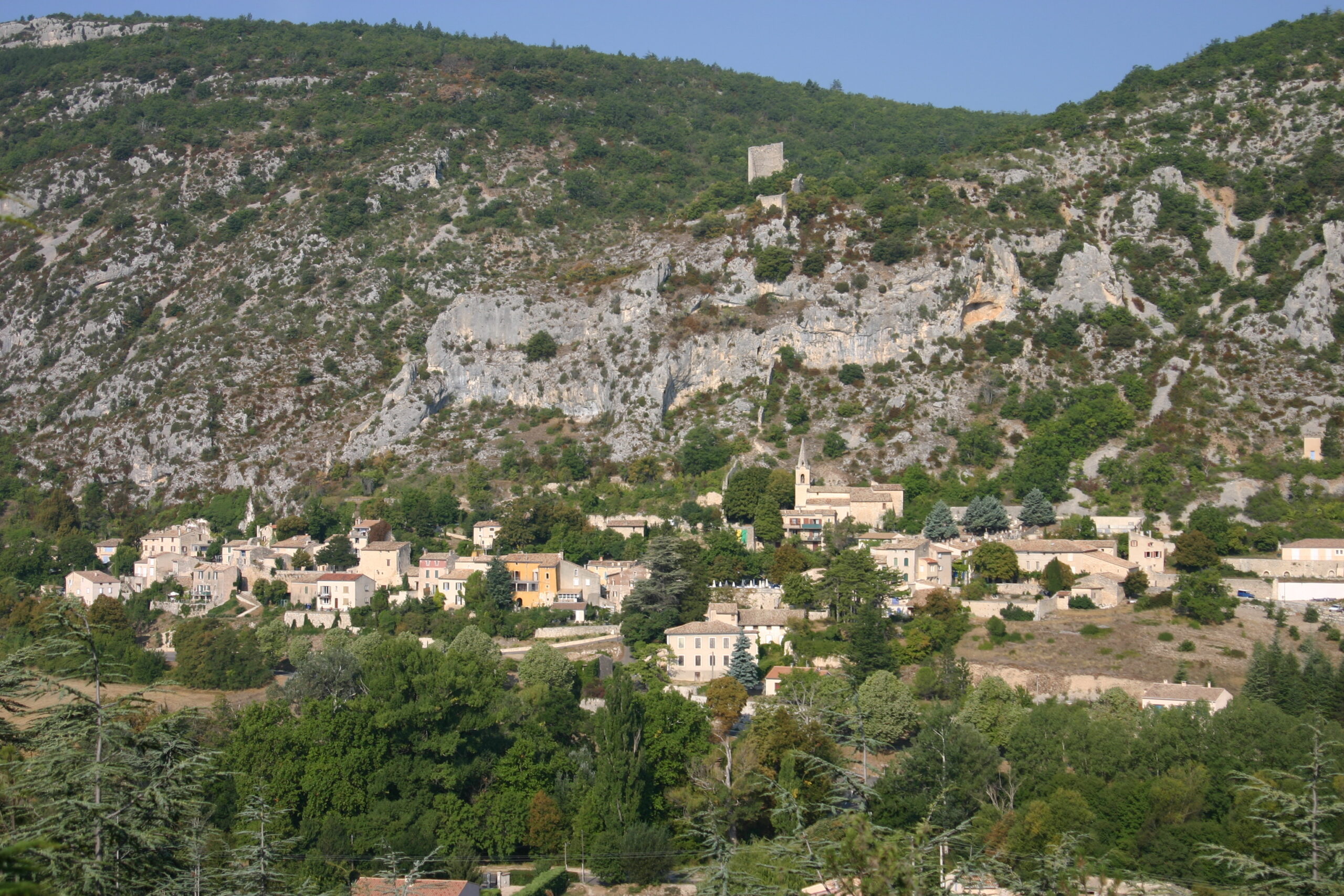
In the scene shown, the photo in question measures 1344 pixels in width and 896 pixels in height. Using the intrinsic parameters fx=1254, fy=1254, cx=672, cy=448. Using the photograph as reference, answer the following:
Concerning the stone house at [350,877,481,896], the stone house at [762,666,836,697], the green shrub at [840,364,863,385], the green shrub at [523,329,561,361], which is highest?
the green shrub at [523,329,561,361]

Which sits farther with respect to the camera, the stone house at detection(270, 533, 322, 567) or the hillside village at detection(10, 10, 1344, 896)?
the stone house at detection(270, 533, 322, 567)

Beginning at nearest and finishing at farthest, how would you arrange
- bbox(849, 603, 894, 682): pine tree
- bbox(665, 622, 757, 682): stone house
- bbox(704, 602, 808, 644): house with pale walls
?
bbox(849, 603, 894, 682): pine tree
bbox(665, 622, 757, 682): stone house
bbox(704, 602, 808, 644): house with pale walls

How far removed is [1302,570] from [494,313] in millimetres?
49249

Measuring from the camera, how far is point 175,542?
66188mm

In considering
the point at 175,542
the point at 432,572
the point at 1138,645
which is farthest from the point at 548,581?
the point at 1138,645

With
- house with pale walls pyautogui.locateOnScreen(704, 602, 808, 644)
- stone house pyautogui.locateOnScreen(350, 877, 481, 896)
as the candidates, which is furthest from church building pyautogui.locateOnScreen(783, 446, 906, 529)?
stone house pyautogui.locateOnScreen(350, 877, 481, 896)

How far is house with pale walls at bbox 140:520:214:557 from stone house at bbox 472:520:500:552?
15208 millimetres

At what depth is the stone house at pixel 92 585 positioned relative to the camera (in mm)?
61031

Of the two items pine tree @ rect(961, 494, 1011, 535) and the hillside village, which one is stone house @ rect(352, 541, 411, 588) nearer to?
the hillside village

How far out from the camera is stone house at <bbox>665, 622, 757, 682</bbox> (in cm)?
4806

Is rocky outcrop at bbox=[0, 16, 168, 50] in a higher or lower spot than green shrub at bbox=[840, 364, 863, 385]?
higher

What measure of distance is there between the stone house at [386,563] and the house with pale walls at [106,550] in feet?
53.6

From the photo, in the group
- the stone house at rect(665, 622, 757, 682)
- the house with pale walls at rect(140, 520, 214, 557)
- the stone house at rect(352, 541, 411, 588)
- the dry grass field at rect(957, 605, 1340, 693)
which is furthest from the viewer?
the house with pale walls at rect(140, 520, 214, 557)

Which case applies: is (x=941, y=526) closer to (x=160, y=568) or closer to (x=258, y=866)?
(x=160, y=568)
